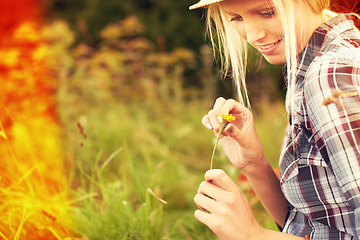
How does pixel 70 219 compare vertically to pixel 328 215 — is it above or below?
below

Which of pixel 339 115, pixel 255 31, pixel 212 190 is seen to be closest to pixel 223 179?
pixel 212 190

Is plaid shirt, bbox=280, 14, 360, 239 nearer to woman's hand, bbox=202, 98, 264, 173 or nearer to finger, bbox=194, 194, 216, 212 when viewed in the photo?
woman's hand, bbox=202, 98, 264, 173

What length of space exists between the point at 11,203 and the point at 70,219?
33cm

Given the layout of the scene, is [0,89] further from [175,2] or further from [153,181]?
[175,2]

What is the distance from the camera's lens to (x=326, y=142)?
948 millimetres

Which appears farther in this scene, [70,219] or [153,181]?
[153,181]

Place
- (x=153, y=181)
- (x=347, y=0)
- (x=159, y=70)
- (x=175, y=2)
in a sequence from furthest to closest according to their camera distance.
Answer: (x=175, y=2) < (x=159, y=70) < (x=153, y=181) < (x=347, y=0)

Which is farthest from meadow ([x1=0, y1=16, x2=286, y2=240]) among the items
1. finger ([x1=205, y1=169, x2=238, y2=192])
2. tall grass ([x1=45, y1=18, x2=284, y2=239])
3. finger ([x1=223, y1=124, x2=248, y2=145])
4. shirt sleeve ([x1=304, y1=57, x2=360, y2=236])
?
shirt sleeve ([x1=304, y1=57, x2=360, y2=236])

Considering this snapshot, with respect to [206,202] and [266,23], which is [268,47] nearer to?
[266,23]

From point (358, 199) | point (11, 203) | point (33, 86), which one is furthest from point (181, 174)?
point (358, 199)

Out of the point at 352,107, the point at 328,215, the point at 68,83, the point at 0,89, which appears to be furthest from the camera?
the point at 68,83

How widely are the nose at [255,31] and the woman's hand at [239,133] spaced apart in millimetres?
194

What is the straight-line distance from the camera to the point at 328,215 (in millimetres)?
1110

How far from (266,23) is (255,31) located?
4 centimetres
